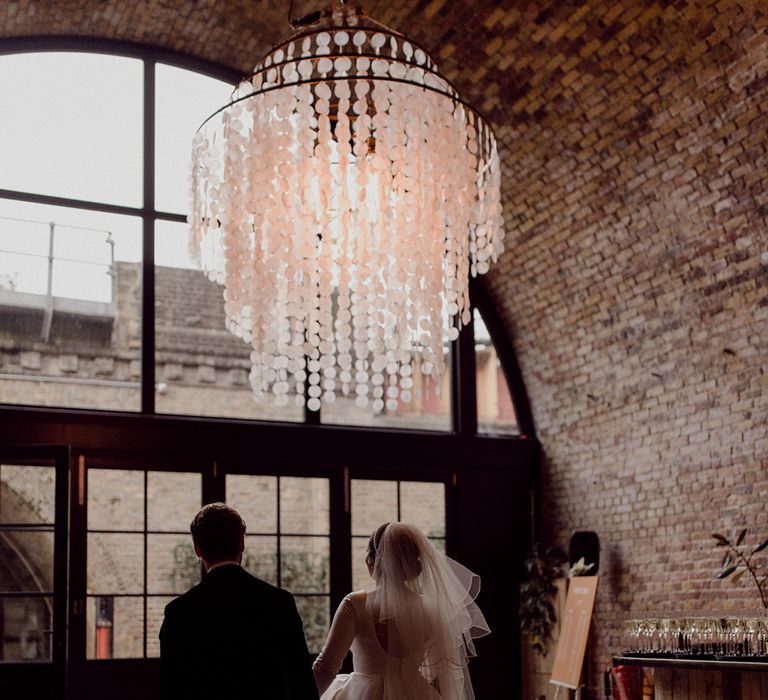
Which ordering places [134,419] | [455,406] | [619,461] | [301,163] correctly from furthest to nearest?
[455,406] → [619,461] → [134,419] → [301,163]

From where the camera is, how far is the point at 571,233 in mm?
8195

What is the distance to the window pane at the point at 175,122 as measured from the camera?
8297 mm

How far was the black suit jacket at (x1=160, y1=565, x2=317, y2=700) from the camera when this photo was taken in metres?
3.04

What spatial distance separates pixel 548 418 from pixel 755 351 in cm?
240

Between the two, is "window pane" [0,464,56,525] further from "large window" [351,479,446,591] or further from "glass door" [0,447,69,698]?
"large window" [351,479,446,591]

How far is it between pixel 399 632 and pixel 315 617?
4.16m

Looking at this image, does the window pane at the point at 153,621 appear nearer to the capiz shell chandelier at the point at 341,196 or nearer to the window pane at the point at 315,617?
the window pane at the point at 315,617

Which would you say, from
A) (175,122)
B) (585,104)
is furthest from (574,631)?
(175,122)

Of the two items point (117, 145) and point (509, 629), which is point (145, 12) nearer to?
point (117, 145)

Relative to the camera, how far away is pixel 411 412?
8.99 m

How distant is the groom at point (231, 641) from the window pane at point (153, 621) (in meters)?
4.59

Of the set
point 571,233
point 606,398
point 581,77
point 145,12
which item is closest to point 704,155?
point 581,77

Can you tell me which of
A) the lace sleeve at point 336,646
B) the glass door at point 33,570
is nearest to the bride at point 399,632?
the lace sleeve at point 336,646

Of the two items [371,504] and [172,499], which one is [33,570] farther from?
[371,504]
